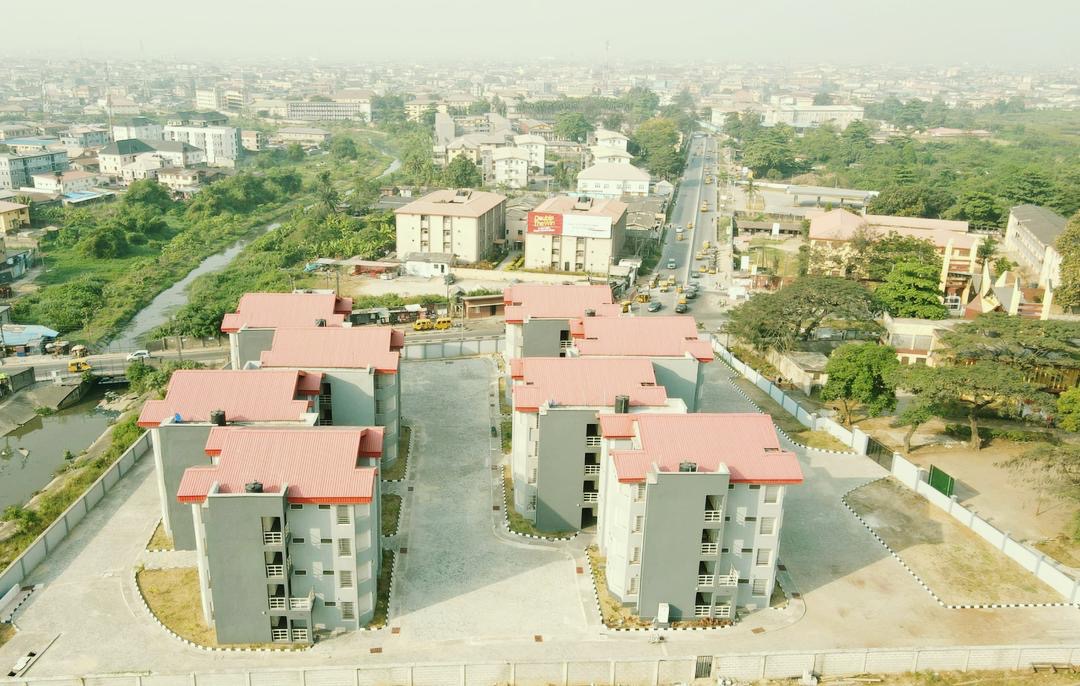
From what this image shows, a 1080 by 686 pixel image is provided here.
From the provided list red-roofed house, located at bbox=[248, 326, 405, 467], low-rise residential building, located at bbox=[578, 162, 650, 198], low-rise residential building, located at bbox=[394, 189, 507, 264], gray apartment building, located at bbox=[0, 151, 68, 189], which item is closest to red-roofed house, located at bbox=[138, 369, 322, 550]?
red-roofed house, located at bbox=[248, 326, 405, 467]

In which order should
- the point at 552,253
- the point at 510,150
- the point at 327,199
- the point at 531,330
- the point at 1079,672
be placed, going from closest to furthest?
1. the point at 1079,672
2. the point at 531,330
3. the point at 552,253
4. the point at 327,199
5. the point at 510,150

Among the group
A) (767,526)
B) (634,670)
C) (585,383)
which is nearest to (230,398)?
(585,383)

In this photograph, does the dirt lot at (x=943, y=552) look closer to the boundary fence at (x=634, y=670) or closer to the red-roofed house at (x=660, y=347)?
the boundary fence at (x=634, y=670)

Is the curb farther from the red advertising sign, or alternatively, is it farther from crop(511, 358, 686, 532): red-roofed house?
the red advertising sign

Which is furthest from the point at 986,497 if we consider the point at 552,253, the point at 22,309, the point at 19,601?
the point at 22,309

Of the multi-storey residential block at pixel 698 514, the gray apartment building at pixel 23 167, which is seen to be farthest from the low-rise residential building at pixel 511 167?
the multi-storey residential block at pixel 698 514

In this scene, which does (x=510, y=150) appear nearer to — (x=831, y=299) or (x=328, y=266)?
(x=328, y=266)
